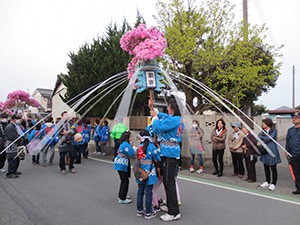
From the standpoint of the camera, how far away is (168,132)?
13.0 feet

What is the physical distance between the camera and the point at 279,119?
19359 millimetres

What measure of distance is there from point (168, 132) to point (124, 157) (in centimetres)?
124

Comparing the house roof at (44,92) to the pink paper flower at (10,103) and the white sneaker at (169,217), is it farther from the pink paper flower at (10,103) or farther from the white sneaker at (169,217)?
the white sneaker at (169,217)

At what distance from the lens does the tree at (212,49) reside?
10.0m

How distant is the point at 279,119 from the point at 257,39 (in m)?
11.3

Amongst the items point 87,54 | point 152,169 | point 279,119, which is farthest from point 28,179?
point 279,119

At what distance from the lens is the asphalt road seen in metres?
4.02

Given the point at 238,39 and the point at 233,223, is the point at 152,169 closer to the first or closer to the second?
the point at 233,223

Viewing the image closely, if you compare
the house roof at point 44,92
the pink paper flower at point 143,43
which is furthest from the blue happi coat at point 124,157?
the house roof at point 44,92

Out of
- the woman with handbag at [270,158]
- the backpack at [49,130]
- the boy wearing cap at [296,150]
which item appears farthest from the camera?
the backpack at [49,130]

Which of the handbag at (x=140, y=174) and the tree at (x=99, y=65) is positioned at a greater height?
the tree at (x=99, y=65)

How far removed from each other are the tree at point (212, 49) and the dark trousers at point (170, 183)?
6.80 metres

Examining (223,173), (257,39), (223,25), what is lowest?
(223,173)

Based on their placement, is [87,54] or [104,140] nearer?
[104,140]
